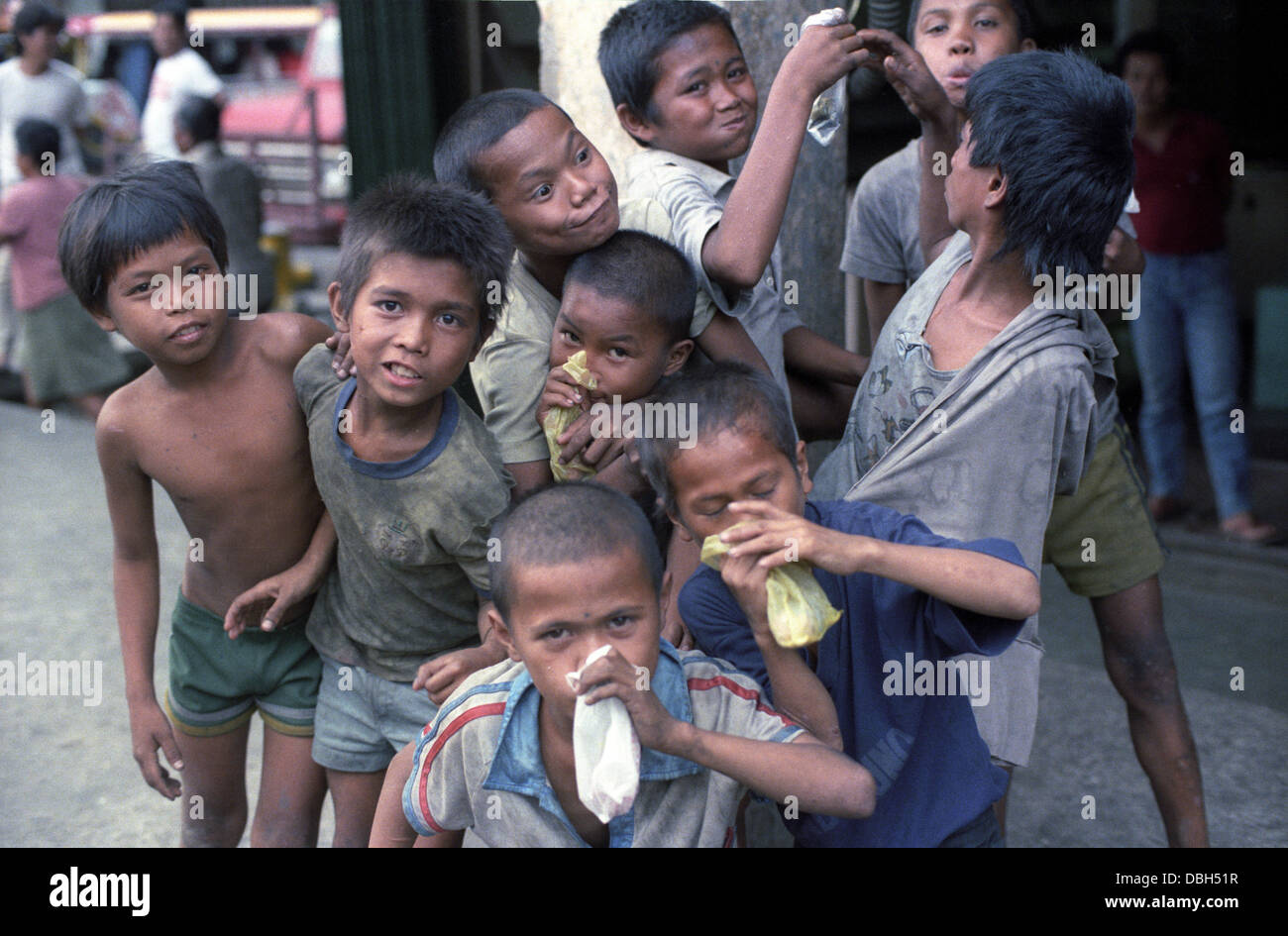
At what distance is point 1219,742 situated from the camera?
3588mm

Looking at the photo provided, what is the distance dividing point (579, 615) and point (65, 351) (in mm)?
6008

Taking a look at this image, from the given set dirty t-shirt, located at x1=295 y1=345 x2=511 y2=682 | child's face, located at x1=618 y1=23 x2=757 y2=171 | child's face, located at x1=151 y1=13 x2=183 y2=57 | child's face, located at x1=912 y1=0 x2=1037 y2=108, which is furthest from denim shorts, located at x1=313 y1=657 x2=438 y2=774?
child's face, located at x1=151 y1=13 x2=183 y2=57

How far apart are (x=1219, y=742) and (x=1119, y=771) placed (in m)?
0.31

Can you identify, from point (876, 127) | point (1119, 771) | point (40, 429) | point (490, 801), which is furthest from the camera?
point (40, 429)

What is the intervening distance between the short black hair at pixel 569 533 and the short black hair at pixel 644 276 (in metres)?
0.44

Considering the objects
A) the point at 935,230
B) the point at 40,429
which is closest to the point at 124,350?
the point at 40,429

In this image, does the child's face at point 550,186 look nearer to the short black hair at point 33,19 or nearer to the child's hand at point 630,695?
the child's hand at point 630,695

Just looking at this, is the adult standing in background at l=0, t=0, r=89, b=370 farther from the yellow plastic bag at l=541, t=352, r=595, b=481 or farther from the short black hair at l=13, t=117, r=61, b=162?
the yellow plastic bag at l=541, t=352, r=595, b=481

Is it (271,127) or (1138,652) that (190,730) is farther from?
(271,127)

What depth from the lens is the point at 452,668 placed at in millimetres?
2064

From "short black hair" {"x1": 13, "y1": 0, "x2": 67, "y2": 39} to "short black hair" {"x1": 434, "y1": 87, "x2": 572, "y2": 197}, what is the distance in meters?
5.82

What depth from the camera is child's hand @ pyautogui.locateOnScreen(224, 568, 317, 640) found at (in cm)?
233

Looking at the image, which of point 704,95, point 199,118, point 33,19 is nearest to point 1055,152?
point 704,95
